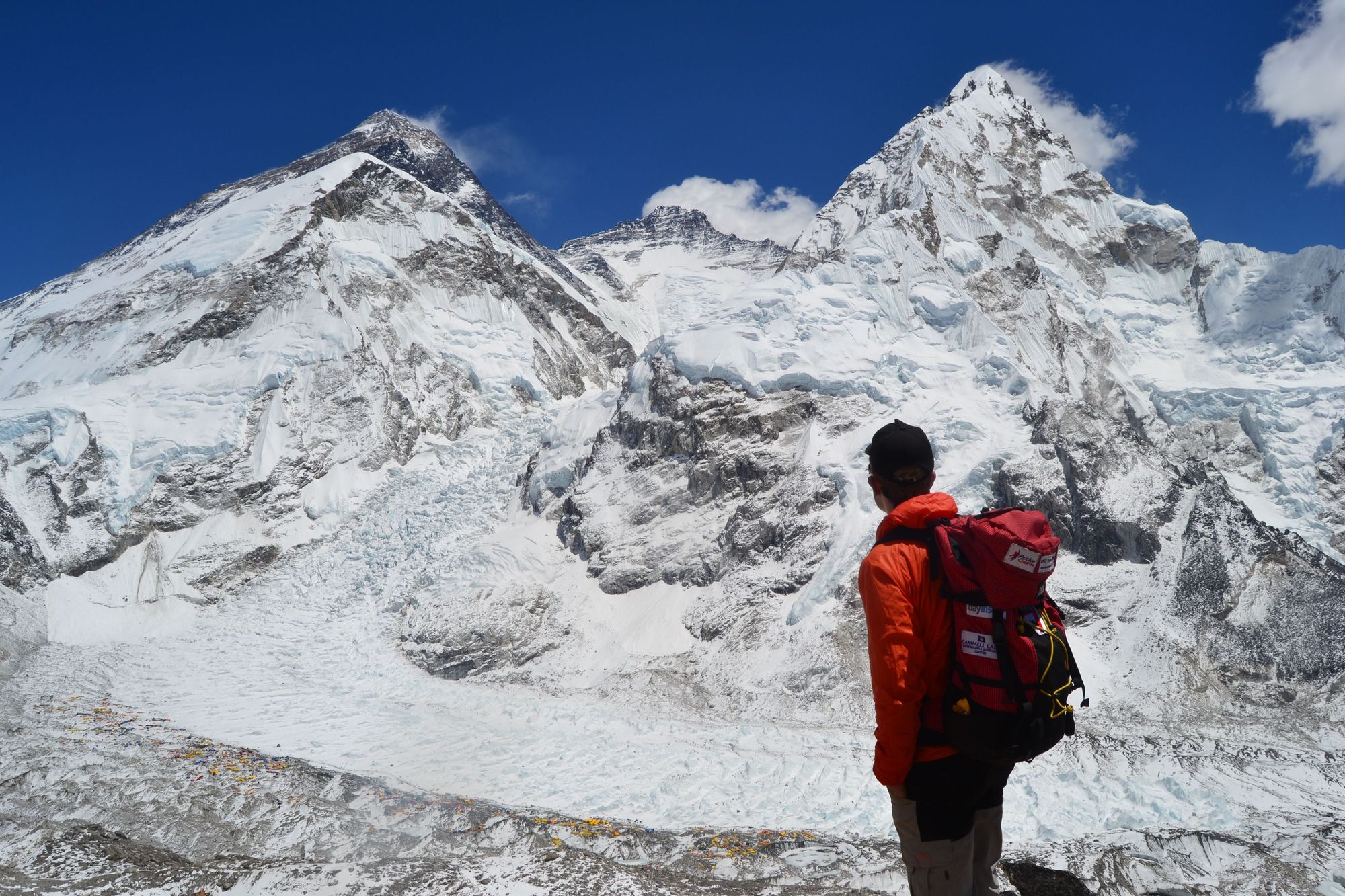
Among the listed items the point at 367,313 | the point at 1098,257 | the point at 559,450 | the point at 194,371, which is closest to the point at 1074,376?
the point at 1098,257

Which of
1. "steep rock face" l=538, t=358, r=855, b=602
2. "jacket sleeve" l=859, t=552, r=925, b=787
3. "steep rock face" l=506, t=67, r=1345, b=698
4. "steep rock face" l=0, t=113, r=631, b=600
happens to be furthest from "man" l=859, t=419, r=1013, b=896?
"steep rock face" l=0, t=113, r=631, b=600

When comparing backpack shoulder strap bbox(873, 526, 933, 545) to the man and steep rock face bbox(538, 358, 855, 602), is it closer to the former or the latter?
the man

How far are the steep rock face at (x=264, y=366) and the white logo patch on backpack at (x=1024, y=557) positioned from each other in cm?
4516

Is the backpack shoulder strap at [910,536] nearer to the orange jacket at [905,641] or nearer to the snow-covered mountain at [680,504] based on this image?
the orange jacket at [905,641]

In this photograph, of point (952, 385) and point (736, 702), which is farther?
point (952, 385)

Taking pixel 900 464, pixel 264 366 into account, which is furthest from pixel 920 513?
pixel 264 366

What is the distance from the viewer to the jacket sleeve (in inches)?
161

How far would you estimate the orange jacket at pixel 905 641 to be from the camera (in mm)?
4094

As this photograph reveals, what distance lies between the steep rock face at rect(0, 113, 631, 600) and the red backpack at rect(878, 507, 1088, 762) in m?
44.8

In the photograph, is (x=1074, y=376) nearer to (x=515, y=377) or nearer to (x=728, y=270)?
(x=515, y=377)

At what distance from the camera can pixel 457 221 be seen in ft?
234

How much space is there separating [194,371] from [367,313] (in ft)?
37.0

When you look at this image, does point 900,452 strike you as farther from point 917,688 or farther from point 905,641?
point 917,688

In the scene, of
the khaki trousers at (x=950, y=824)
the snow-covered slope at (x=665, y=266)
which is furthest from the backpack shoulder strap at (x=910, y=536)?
the snow-covered slope at (x=665, y=266)
